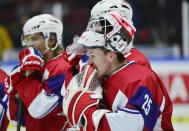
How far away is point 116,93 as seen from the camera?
283 cm

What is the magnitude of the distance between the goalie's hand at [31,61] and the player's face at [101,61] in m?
0.72

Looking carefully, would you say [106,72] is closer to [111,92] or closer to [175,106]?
[111,92]

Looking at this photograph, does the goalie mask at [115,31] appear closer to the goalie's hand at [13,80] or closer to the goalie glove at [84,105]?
the goalie glove at [84,105]

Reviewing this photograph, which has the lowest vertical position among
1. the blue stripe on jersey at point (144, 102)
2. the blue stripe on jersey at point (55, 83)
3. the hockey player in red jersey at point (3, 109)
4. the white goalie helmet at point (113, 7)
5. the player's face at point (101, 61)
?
the hockey player in red jersey at point (3, 109)

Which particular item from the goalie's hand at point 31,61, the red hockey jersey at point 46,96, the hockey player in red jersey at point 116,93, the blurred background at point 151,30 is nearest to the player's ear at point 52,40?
the red hockey jersey at point 46,96

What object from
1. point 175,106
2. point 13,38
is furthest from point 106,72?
point 13,38

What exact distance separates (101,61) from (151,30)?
6436mm

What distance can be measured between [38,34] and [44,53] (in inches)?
4.7

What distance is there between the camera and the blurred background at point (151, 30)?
739cm

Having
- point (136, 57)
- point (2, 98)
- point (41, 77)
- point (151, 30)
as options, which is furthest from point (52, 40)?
point (151, 30)

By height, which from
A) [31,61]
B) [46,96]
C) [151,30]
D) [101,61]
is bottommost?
[151,30]

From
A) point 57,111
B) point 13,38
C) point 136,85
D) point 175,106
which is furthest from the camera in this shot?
point 13,38

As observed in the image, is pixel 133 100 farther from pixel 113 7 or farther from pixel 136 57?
pixel 113 7

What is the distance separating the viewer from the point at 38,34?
385 centimetres
